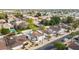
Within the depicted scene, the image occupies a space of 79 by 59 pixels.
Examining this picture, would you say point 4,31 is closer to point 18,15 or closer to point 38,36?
point 18,15

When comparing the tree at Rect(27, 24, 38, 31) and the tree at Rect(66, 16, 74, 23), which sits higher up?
the tree at Rect(66, 16, 74, 23)

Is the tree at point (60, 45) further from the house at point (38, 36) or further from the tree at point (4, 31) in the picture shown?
the tree at point (4, 31)

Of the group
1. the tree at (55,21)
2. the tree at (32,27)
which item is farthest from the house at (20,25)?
the tree at (55,21)

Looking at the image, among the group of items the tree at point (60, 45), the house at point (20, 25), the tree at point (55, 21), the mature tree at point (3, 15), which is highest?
the mature tree at point (3, 15)

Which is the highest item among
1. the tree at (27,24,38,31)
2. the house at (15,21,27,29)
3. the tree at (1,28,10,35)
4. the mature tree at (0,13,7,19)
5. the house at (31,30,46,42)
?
the mature tree at (0,13,7,19)

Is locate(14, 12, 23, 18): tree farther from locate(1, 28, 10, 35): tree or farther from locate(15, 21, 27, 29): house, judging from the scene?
locate(1, 28, 10, 35): tree

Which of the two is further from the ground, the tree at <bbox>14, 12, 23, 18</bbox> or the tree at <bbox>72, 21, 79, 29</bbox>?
the tree at <bbox>14, 12, 23, 18</bbox>

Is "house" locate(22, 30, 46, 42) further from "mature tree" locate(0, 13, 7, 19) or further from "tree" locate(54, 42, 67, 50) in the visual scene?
"mature tree" locate(0, 13, 7, 19)

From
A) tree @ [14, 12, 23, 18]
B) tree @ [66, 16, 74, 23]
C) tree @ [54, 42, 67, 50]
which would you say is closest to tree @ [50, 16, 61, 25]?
tree @ [66, 16, 74, 23]

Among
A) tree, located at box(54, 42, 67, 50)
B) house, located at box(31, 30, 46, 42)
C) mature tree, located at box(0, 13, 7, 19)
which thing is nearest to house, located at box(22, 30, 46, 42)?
house, located at box(31, 30, 46, 42)

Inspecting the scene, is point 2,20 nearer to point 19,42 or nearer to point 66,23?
point 19,42
